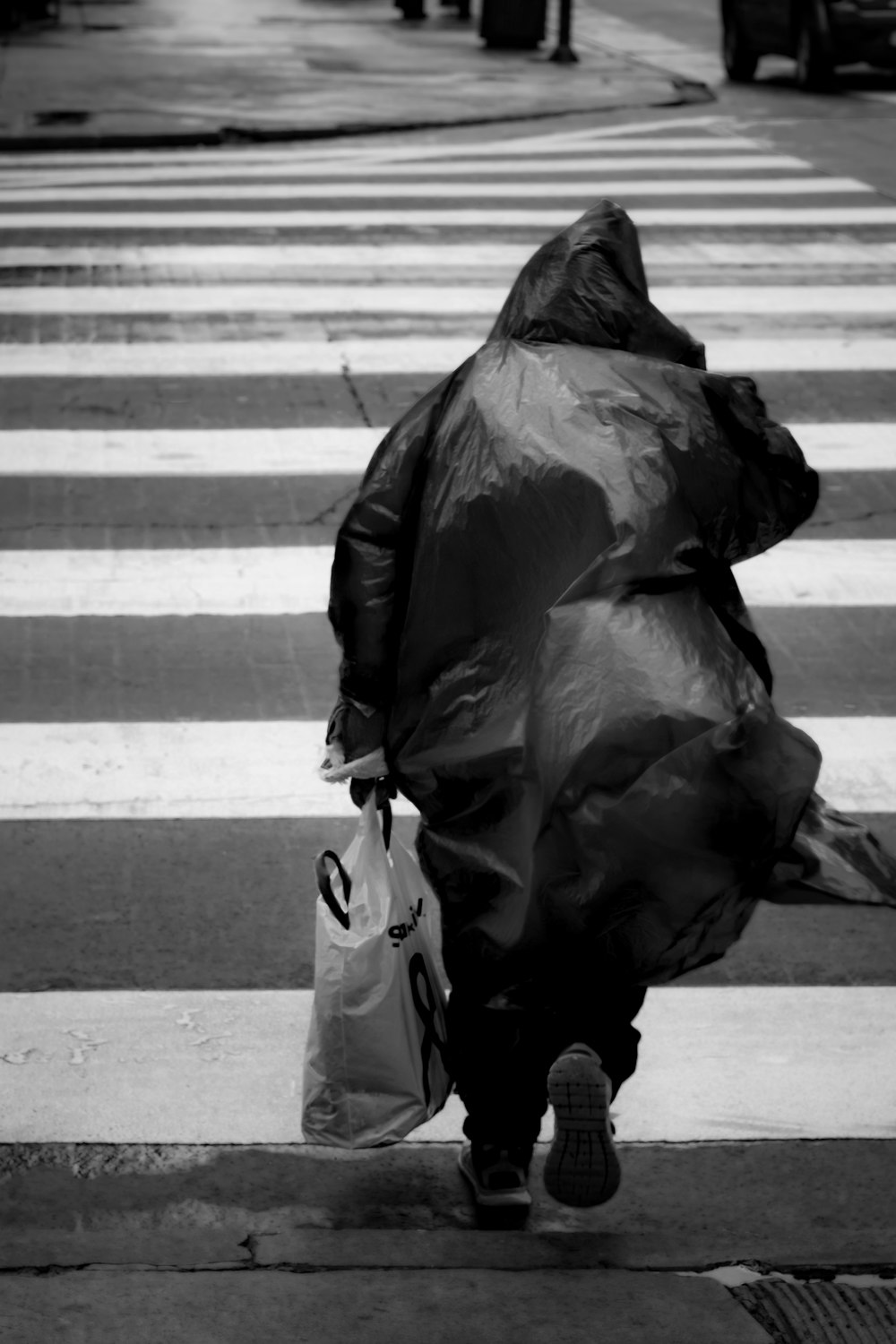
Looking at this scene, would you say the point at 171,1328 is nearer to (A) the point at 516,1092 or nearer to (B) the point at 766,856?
(A) the point at 516,1092

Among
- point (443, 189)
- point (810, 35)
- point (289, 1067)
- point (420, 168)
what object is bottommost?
point (420, 168)

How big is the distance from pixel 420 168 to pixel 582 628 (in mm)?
12805

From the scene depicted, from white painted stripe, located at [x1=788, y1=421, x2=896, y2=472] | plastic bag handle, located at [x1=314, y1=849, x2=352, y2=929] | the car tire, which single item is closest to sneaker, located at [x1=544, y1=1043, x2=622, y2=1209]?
plastic bag handle, located at [x1=314, y1=849, x2=352, y2=929]

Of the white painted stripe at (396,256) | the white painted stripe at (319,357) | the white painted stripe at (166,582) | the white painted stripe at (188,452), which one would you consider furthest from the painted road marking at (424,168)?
the white painted stripe at (166,582)

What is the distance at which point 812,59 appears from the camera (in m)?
20.0

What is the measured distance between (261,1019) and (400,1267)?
1212 millimetres

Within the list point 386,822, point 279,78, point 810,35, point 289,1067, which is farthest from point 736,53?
point 386,822

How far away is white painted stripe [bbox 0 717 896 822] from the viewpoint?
5391 mm

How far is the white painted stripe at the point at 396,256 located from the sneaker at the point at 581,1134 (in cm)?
857

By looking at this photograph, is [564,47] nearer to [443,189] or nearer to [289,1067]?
[443,189]

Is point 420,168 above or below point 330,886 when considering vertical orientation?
below

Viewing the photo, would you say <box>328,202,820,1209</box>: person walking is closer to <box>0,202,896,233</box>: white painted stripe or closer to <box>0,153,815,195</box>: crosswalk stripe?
<box>0,202,896,233</box>: white painted stripe

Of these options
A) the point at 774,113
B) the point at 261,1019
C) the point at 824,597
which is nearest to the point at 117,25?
the point at 774,113

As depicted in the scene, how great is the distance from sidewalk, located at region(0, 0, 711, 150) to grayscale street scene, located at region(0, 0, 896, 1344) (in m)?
9.94
